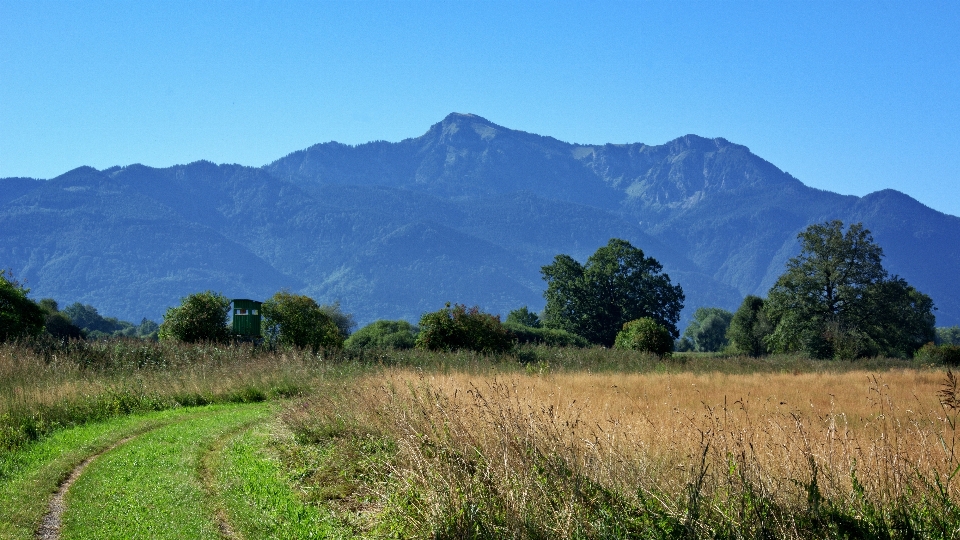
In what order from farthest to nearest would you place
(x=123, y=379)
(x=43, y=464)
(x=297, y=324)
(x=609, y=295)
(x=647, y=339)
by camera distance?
(x=609, y=295) < (x=647, y=339) < (x=297, y=324) < (x=123, y=379) < (x=43, y=464)

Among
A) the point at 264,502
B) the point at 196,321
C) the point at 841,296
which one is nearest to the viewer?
the point at 264,502

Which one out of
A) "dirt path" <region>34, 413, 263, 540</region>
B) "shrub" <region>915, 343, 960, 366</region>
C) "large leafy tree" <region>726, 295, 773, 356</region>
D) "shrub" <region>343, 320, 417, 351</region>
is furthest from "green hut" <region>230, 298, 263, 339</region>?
"large leafy tree" <region>726, 295, 773, 356</region>

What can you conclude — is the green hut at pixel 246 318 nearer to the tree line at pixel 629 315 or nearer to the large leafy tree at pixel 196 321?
the tree line at pixel 629 315

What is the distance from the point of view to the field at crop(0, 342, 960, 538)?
5.95m

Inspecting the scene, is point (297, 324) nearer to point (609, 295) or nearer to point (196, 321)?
point (196, 321)

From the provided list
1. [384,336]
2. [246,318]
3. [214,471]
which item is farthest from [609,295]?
[214,471]

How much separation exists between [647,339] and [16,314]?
25092 mm

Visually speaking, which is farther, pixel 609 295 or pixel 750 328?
pixel 750 328

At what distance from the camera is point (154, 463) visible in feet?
33.4

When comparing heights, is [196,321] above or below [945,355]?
above

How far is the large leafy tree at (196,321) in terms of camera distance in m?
29.2

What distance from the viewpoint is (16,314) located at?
2652 cm

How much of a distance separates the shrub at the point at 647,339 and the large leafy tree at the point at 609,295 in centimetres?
2664

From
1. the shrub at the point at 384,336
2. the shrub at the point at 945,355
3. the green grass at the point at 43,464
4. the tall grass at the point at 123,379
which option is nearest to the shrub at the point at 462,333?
the tall grass at the point at 123,379
